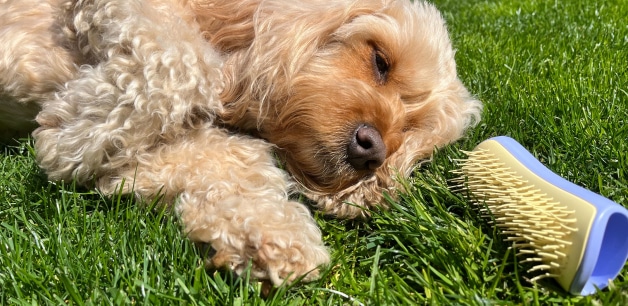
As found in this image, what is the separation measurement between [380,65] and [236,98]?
0.67 meters

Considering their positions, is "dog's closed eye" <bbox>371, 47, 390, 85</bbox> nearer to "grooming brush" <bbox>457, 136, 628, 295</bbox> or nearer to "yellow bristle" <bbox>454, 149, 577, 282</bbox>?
"yellow bristle" <bbox>454, 149, 577, 282</bbox>

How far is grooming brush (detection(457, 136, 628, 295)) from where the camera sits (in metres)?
1.89

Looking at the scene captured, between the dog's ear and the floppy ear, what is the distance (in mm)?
45

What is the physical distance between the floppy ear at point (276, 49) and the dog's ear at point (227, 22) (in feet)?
0.15

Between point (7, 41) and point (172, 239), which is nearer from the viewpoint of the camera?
point (172, 239)

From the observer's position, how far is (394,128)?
9.31ft

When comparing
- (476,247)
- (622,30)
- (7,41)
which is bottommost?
(622,30)

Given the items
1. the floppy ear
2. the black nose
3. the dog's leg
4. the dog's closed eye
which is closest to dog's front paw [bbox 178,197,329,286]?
the dog's leg

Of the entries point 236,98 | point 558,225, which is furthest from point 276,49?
point 558,225

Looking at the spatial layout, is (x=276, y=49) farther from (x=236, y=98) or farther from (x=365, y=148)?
(x=365, y=148)

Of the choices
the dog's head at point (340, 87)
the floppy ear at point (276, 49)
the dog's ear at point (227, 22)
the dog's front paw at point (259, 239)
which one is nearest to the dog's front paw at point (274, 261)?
the dog's front paw at point (259, 239)

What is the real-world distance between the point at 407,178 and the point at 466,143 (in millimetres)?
532

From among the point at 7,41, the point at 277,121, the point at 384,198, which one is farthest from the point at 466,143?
the point at 7,41

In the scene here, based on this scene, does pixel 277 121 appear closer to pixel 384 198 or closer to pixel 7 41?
pixel 384 198
